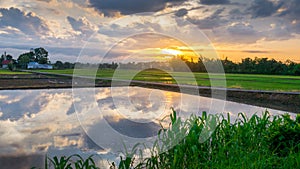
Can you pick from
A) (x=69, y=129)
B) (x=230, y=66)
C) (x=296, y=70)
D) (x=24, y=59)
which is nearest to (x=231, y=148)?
(x=69, y=129)

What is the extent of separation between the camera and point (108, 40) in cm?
413

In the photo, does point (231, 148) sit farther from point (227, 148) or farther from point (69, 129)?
point (69, 129)

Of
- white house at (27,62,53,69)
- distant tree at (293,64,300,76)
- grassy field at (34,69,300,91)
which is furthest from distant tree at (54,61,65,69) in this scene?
distant tree at (293,64,300,76)

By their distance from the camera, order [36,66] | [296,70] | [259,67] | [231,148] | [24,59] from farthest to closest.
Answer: [24,59] → [36,66] → [259,67] → [296,70] → [231,148]

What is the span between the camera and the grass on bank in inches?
99.0

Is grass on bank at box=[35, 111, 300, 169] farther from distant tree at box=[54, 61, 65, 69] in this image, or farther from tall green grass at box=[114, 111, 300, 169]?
distant tree at box=[54, 61, 65, 69]

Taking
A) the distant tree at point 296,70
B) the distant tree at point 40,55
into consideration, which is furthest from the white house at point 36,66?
the distant tree at point 296,70

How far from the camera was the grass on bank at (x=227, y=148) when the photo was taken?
252cm

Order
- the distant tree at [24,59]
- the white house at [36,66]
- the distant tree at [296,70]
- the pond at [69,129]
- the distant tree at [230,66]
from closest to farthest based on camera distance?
the pond at [69,129] < the distant tree at [296,70] < the distant tree at [230,66] < the white house at [36,66] < the distant tree at [24,59]

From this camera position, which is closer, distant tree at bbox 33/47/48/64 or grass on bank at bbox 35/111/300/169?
grass on bank at bbox 35/111/300/169

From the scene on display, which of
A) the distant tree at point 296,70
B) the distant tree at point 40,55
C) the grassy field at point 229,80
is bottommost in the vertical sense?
the grassy field at point 229,80

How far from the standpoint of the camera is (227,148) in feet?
9.18

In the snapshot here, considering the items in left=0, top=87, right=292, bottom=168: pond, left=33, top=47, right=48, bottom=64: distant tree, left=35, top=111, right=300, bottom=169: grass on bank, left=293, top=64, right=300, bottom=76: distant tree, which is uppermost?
left=33, top=47, right=48, bottom=64: distant tree

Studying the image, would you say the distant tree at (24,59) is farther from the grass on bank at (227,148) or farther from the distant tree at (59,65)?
the grass on bank at (227,148)
